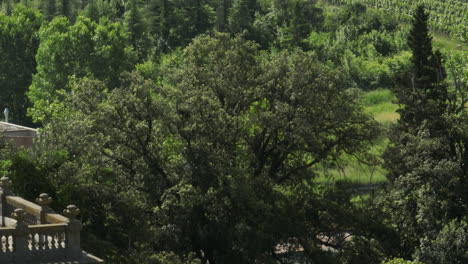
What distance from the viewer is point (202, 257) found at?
1469 inches

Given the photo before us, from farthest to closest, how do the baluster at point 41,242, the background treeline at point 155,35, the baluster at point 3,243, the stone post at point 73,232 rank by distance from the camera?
the background treeline at point 155,35, the stone post at point 73,232, the baluster at point 41,242, the baluster at point 3,243

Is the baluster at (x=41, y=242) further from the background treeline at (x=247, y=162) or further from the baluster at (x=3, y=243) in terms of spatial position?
the background treeline at (x=247, y=162)

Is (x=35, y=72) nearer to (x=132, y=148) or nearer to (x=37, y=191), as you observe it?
(x=132, y=148)

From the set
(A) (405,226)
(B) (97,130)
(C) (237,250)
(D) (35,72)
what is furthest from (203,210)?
(D) (35,72)

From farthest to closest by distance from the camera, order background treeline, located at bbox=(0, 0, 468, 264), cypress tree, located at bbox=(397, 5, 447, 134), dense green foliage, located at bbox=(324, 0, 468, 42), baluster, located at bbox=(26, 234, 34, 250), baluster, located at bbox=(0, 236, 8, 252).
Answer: dense green foliage, located at bbox=(324, 0, 468, 42) < cypress tree, located at bbox=(397, 5, 447, 134) < background treeline, located at bbox=(0, 0, 468, 264) < baluster, located at bbox=(26, 234, 34, 250) < baluster, located at bbox=(0, 236, 8, 252)

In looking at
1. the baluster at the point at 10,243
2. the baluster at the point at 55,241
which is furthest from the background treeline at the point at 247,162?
the baluster at the point at 10,243

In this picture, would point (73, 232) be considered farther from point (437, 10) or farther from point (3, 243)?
point (437, 10)

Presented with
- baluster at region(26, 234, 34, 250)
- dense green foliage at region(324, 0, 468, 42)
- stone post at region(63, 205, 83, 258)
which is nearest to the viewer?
baluster at region(26, 234, 34, 250)

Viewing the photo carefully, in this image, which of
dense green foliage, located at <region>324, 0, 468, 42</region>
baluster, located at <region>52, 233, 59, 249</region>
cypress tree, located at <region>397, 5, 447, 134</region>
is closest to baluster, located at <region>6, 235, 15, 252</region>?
baluster, located at <region>52, 233, 59, 249</region>

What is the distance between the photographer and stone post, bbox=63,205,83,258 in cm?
2084

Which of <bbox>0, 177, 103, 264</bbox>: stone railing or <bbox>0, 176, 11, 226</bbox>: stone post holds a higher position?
<bbox>0, 177, 103, 264</bbox>: stone railing

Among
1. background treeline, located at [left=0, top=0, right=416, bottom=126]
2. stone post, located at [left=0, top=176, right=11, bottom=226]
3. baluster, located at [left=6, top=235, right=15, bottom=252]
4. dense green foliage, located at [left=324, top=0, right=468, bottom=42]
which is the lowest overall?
background treeline, located at [left=0, top=0, right=416, bottom=126]

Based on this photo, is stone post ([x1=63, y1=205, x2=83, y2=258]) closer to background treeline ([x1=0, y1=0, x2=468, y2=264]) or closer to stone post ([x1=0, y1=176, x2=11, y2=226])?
stone post ([x1=0, y1=176, x2=11, y2=226])

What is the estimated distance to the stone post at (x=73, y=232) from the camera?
2084 cm
